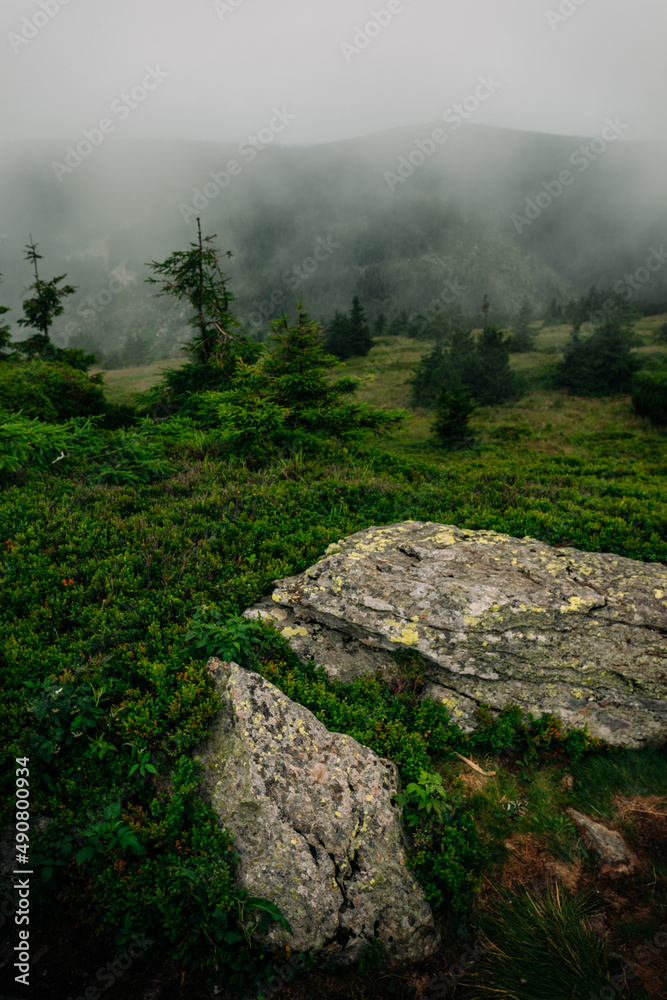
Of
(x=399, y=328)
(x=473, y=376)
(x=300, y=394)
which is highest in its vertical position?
(x=399, y=328)

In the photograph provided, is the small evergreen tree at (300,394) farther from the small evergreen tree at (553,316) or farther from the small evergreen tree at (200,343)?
the small evergreen tree at (553,316)

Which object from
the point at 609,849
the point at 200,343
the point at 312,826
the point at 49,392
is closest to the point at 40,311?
the point at 49,392

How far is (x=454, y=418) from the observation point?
21516 millimetres

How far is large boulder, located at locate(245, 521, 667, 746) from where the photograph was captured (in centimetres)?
571

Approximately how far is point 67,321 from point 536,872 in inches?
8650

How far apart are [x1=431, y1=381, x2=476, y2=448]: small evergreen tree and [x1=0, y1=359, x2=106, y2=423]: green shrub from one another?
15.2m

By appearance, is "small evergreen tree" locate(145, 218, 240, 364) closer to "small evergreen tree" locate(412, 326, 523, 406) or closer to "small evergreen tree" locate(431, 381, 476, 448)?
"small evergreen tree" locate(431, 381, 476, 448)

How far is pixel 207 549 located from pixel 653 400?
27.0 meters

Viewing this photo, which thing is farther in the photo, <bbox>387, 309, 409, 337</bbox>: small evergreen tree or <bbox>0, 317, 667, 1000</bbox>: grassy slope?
<bbox>387, 309, 409, 337</bbox>: small evergreen tree

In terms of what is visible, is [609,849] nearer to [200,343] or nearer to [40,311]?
[200,343]

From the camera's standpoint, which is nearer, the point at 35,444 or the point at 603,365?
the point at 35,444

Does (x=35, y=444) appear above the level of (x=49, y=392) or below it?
below

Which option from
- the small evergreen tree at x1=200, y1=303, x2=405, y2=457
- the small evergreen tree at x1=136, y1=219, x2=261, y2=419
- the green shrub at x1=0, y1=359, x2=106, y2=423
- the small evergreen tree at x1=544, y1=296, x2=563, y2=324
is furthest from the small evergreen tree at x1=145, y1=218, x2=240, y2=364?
the small evergreen tree at x1=544, y1=296, x2=563, y2=324


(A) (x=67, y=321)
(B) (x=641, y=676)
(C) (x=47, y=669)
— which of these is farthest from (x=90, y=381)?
(A) (x=67, y=321)
